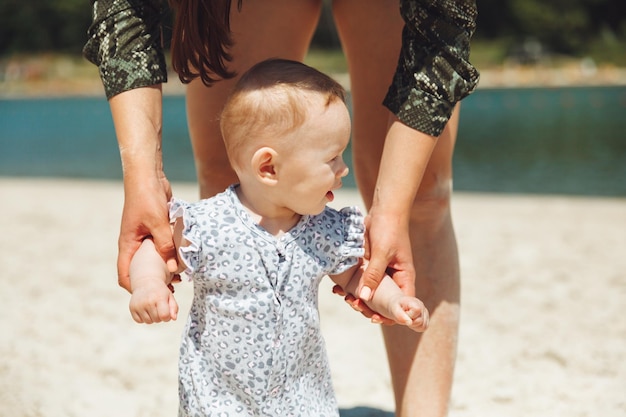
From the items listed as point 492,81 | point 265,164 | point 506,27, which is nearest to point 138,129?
point 265,164

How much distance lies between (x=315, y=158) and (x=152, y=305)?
41cm

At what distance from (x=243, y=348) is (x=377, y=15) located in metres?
0.86

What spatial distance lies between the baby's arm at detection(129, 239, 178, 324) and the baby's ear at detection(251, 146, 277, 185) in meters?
0.26

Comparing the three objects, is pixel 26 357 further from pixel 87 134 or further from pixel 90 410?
pixel 87 134

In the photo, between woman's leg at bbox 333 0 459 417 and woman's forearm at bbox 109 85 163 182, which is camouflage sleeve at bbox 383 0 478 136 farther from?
woman's forearm at bbox 109 85 163 182

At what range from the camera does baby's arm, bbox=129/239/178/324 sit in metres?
1.40

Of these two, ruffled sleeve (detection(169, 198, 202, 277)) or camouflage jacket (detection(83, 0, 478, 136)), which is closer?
ruffled sleeve (detection(169, 198, 202, 277))

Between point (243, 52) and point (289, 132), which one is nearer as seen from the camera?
point (289, 132)

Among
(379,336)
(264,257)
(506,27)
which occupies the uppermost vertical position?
(506,27)

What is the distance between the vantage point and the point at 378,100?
1.94 metres

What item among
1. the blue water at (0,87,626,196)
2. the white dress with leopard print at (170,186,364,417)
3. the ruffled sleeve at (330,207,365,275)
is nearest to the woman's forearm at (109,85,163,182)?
the white dress with leopard print at (170,186,364,417)

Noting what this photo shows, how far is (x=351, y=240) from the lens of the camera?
161 centimetres

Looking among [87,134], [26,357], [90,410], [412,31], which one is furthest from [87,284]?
[87,134]

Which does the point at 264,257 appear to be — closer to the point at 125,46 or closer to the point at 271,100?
the point at 271,100
